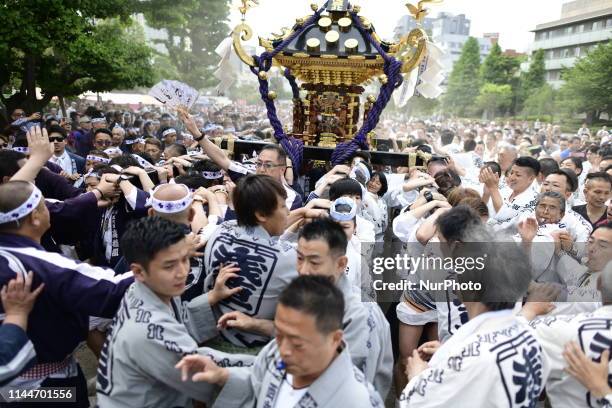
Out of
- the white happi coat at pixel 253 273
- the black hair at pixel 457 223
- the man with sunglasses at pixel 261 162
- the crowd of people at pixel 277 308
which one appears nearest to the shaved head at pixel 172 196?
the crowd of people at pixel 277 308

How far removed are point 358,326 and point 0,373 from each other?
1.41m

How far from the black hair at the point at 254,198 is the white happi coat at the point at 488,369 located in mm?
999

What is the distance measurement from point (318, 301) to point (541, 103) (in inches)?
1436

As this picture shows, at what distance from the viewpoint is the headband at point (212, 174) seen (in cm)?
451

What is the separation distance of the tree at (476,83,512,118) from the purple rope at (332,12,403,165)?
3691 cm

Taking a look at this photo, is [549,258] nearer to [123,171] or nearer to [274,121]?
[123,171]

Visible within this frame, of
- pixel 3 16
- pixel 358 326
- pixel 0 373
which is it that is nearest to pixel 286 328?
pixel 358 326

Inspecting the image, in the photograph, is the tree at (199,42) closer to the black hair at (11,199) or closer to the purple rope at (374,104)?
the purple rope at (374,104)

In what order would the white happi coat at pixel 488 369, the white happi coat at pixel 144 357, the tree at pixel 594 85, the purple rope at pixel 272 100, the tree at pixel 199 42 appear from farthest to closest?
the tree at pixel 199 42 → the tree at pixel 594 85 → the purple rope at pixel 272 100 → the white happi coat at pixel 144 357 → the white happi coat at pixel 488 369

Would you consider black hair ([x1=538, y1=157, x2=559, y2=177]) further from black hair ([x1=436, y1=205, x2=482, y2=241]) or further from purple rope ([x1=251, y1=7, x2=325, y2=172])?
black hair ([x1=436, y1=205, x2=482, y2=241])

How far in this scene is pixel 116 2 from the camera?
9531mm

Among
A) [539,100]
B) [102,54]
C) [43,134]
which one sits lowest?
[539,100]

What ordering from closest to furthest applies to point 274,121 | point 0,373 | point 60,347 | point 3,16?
point 0,373 → point 60,347 → point 274,121 → point 3,16

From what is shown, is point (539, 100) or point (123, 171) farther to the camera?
point (539, 100)
